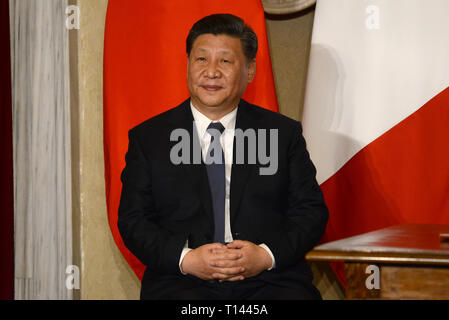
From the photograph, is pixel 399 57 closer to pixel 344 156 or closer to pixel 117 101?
pixel 344 156

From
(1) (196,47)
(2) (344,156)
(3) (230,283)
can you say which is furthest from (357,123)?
(3) (230,283)

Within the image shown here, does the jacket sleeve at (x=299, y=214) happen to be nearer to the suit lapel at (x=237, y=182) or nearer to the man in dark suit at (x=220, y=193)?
the man in dark suit at (x=220, y=193)

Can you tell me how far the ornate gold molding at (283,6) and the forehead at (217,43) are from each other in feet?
1.94

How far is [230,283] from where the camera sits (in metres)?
1.80

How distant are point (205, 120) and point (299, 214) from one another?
1.55 feet

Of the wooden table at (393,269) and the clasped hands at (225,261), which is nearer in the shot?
the wooden table at (393,269)

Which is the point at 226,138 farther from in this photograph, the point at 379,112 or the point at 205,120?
the point at 379,112

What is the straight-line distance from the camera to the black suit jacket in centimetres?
181

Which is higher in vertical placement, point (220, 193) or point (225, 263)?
point (220, 193)

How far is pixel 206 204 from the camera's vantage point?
1868 millimetres

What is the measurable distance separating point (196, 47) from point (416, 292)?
3.71 ft

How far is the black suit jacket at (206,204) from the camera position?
181 cm

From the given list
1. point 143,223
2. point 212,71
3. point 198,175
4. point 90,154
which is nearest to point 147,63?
point 90,154

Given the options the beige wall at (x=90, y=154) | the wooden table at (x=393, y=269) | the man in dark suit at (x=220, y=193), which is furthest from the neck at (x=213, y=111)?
the wooden table at (x=393, y=269)
